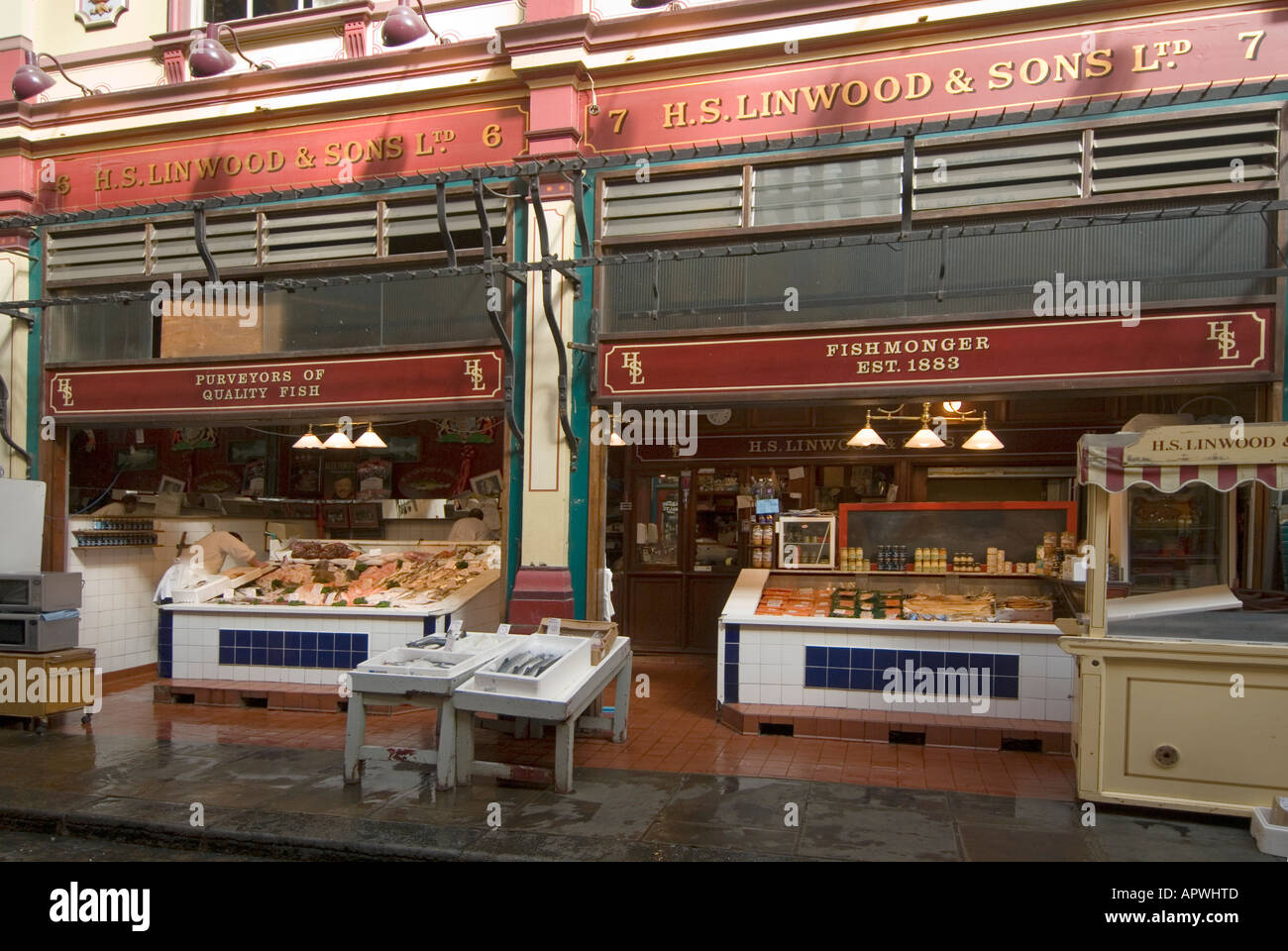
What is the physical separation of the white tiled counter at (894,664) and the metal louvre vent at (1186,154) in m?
3.88

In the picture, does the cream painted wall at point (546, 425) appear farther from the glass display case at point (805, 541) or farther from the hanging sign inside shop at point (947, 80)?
the glass display case at point (805, 541)

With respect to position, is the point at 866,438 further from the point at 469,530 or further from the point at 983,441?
the point at 469,530

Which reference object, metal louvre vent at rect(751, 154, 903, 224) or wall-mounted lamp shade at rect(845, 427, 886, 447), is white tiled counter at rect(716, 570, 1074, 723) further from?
metal louvre vent at rect(751, 154, 903, 224)

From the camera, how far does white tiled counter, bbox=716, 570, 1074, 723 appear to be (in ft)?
24.6

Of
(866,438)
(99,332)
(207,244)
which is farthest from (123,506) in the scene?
(866,438)

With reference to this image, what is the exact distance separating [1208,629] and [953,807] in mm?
2042

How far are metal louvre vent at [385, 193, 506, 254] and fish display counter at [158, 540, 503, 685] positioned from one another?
11.4ft

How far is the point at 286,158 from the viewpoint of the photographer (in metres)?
9.76

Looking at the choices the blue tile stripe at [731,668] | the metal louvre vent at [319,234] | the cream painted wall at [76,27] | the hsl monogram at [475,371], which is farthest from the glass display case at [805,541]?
the cream painted wall at [76,27]

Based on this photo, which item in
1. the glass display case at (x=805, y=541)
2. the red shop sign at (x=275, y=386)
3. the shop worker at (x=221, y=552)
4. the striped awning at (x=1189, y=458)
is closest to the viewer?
the striped awning at (x=1189, y=458)

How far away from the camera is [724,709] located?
808 centimetres

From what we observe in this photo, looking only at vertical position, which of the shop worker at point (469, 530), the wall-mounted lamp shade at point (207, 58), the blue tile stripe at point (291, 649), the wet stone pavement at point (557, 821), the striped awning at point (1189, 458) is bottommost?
the wet stone pavement at point (557, 821)

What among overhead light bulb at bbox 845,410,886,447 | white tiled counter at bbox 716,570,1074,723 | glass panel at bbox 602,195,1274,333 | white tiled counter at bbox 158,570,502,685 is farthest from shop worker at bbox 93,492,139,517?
overhead light bulb at bbox 845,410,886,447

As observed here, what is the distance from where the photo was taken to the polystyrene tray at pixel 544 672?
6020 millimetres
